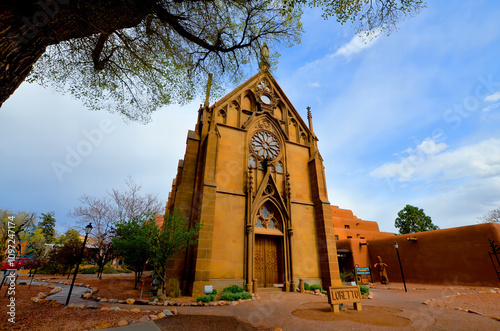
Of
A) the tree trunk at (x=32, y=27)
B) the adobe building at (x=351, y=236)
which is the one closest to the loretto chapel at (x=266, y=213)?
the adobe building at (x=351, y=236)

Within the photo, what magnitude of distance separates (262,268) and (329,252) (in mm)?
4408

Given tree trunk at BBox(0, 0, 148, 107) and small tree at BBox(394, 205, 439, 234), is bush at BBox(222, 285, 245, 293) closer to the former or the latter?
tree trunk at BBox(0, 0, 148, 107)

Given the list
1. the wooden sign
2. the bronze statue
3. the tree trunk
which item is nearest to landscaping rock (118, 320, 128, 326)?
the tree trunk

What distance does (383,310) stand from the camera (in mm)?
7141

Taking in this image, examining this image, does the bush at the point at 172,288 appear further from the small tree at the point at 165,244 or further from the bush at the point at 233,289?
the bush at the point at 233,289

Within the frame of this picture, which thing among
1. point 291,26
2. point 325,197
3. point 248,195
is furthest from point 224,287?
point 291,26

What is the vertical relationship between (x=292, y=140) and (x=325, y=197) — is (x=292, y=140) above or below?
above

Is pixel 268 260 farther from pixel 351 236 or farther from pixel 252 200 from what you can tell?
pixel 351 236

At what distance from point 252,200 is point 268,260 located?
3.72 meters

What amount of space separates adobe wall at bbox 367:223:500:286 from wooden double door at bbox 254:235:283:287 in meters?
12.2

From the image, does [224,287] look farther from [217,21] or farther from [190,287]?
[217,21]

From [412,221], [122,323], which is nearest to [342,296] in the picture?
[122,323]

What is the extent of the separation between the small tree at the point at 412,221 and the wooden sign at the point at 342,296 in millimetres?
42693

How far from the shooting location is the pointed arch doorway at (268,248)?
12484 mm
